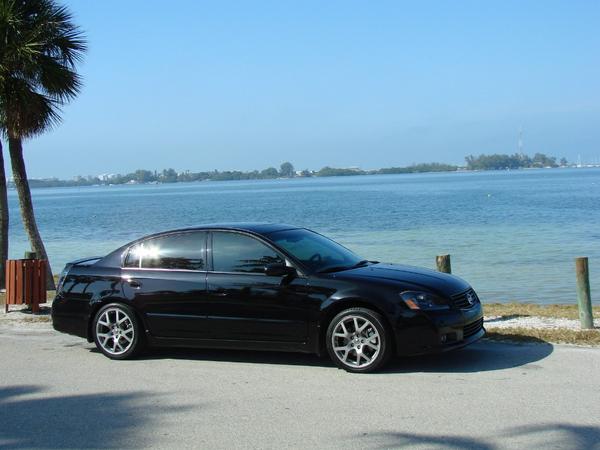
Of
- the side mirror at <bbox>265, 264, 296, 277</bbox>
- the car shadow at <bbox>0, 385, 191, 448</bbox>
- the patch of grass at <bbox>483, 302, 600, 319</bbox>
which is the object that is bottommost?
the patch of grass at <bbox>483, 302, 600, 319</bbox>

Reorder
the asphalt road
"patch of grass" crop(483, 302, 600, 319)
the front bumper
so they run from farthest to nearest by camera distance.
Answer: "patch of grass" crop(483, 302, 600, 319) < the front bumper < the asphalt road

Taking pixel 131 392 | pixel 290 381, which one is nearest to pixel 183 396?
pixel 131 392

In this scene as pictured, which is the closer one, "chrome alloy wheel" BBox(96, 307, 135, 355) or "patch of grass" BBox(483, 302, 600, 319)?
"chrome alloy wheel" BBox(96, 307, 135, 355)

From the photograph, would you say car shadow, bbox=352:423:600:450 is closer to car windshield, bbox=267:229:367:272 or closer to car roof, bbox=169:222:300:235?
car windshield, bbox=267:229:367:272

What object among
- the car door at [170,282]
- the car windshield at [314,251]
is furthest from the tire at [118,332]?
the car windshield at [314,251]

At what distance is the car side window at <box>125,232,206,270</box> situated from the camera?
836 centimetres

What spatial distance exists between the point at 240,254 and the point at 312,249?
2.55 feet

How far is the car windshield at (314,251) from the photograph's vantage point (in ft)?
26.4

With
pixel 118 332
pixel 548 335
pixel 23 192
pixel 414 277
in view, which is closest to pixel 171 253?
pixel 118 332

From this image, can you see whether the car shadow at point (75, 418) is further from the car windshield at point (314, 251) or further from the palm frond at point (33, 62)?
the palm frond at point (33, 62)

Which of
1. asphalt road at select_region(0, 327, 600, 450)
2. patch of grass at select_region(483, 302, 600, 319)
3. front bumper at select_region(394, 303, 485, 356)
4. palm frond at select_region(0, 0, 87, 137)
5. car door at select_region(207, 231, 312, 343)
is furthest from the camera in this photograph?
palm frond at select_region(0, 0, 87, 137)

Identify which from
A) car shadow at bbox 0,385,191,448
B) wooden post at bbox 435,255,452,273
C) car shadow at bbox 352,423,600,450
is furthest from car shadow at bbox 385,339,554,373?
car shadow at bbox 0,385,191,448

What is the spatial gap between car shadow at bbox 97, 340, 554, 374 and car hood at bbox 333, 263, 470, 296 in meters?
0.74

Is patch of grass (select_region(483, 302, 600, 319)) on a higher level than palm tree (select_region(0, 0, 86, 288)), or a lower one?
lower
